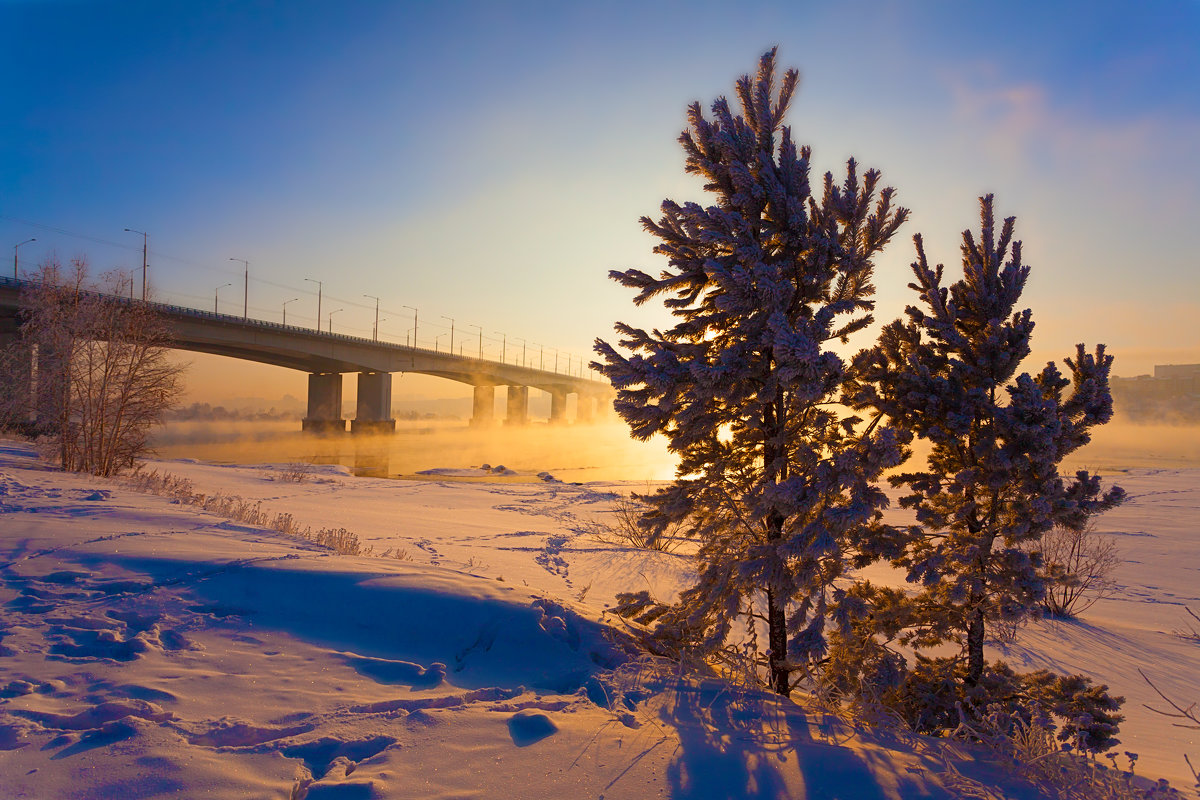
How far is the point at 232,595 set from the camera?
192 inches

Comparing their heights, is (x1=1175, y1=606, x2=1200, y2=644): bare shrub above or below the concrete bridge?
below

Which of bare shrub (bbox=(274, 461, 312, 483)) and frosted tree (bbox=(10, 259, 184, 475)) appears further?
bare shrub (bbox=(274, 461, 312, 483))

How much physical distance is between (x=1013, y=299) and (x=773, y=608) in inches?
137

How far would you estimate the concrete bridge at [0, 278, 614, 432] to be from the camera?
43906 mm

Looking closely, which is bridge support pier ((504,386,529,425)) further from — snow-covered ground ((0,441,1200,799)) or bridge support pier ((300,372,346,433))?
snow-covered ground ((0,441,1200,799))

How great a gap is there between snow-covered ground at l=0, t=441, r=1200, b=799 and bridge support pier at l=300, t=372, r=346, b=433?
60171 millimetres

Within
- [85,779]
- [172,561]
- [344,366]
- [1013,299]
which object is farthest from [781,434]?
[344,366]

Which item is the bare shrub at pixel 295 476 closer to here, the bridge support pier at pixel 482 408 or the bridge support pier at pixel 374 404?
the bridge support pier at pixel 374 404

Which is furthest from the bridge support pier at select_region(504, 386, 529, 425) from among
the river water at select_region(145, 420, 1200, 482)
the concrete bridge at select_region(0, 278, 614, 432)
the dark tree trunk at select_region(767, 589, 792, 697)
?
the dark tree trunk at select_region(767, 589, 792, 697)

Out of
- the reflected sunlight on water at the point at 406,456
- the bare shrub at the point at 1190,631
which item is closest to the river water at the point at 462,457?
the reflected sunlight on water at the point at 406,456

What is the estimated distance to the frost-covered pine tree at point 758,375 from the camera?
445cm

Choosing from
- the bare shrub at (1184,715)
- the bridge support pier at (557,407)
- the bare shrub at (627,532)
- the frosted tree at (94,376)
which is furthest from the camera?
the bridge support pier at (557,407)

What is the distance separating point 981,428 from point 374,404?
65.7 meters

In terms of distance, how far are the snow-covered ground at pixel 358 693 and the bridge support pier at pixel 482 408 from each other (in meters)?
82.3
